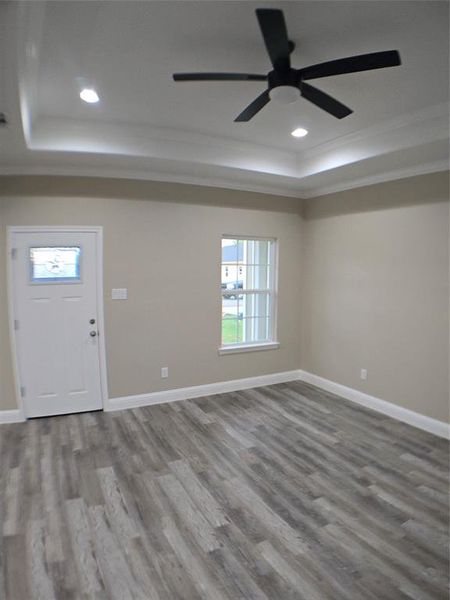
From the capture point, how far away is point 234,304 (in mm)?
4672

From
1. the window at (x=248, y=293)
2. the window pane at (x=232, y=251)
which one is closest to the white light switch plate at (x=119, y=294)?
the window at (x=248, y=293)

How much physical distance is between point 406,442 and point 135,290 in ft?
10.4

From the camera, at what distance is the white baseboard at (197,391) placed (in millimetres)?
3926

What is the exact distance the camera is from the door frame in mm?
3449

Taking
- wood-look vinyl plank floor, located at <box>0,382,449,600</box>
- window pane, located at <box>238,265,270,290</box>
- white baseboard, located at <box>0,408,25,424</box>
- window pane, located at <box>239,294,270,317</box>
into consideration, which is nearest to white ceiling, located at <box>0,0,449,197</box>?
window pane, located at <box>238,265,270,290</box>

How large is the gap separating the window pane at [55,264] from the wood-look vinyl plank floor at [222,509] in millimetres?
1524

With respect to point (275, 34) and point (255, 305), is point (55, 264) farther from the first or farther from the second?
point (275, 34)

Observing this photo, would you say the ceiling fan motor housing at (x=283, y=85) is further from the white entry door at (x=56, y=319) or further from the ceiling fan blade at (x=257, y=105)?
the white entry door at (x=56, y=319)

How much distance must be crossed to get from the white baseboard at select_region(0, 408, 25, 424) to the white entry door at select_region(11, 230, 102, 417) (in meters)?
0.08

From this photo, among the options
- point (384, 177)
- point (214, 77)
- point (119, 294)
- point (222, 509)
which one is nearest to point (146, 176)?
point (119, 294)

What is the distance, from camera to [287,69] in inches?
75.5

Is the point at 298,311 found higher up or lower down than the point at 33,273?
lower down

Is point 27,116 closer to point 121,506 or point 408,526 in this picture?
point 121,506

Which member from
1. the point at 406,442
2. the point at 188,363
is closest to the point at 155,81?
the point at 188,363
